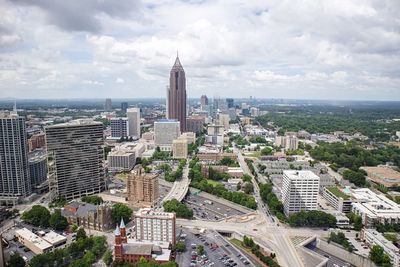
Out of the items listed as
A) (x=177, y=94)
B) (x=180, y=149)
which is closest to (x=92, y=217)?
(x=180, y=149)

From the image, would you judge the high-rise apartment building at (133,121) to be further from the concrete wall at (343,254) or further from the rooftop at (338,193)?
the concrete wall at (343,254)

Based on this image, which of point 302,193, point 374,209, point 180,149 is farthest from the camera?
point 180,149

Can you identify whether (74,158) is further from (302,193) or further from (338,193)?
(338,193)

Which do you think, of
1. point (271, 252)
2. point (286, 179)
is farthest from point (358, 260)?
point (286, 179)

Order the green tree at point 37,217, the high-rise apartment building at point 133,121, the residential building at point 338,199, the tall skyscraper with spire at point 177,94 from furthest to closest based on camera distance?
the high-rise apartment building at point 133,121 → the tall skyscraper with spire at point 177,94 → the residential building at point 338,199 → the green tree at point 37,217

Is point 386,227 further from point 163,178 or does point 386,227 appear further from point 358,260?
point 163,178

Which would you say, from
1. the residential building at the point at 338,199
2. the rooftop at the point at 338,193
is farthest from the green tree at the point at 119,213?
the rooftop at the point at 338,193
